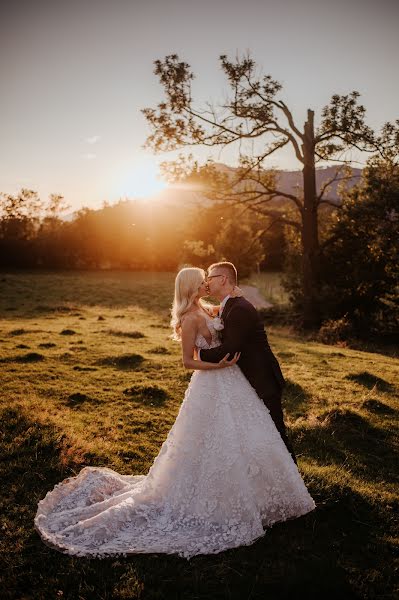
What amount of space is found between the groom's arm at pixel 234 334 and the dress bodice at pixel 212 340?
0.27 m

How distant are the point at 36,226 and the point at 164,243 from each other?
2145 centimetres

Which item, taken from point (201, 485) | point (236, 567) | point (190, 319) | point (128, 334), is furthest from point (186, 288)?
point (128, 334)

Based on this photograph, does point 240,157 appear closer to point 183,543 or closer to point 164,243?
point 183,543

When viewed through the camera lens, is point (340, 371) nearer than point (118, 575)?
No

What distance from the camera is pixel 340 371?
46.6 feet

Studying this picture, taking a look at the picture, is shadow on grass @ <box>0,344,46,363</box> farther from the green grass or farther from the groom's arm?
the green grass

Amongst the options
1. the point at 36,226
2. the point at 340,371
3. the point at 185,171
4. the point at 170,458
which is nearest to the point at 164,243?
the point at 36,226

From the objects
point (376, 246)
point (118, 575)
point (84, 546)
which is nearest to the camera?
point (118, 575)

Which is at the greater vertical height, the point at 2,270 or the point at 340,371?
the point at 2,270

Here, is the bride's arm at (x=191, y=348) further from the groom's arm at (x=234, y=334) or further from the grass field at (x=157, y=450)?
the grass field at (x=157, y=450)

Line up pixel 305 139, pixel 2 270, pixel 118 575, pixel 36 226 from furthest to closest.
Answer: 1. pixel 36 226
2. pixel 2 270
3. pixel 305 139
4. pixel 118 575

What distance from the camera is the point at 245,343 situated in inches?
212

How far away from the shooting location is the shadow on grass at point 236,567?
14.0 ft

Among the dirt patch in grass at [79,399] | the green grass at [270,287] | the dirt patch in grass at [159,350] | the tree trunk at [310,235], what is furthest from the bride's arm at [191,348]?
the green grass at [270,287]
